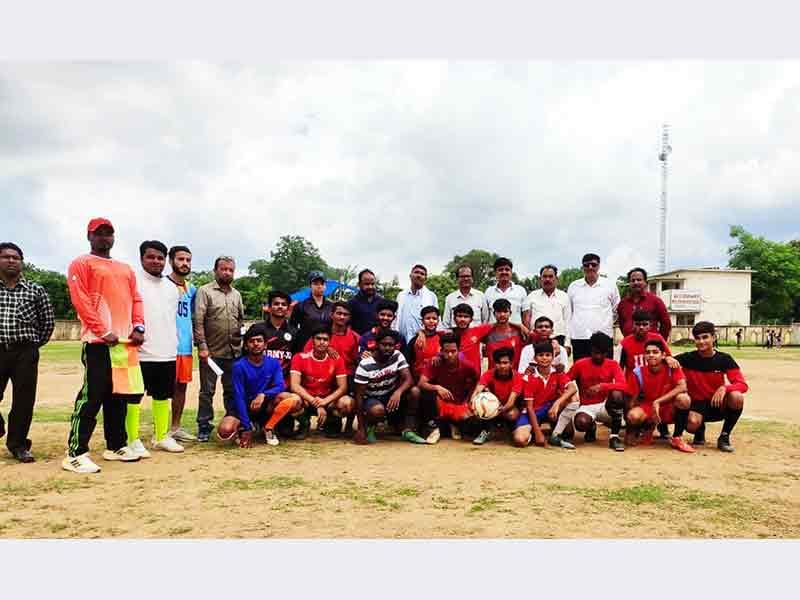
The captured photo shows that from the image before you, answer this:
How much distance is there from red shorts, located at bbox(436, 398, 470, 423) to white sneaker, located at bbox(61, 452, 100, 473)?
3691 mm

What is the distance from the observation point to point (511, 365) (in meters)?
6.99

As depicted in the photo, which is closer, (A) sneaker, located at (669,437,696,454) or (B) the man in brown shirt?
(A) sneaker, located at (669,437,696,454)

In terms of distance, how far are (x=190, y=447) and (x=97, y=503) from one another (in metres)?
2.07

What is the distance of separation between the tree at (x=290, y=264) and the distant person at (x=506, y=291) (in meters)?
70.9

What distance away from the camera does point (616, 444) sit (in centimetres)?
657

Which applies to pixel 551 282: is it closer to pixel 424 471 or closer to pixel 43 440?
pixel 424 471

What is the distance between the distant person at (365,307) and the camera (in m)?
7.69

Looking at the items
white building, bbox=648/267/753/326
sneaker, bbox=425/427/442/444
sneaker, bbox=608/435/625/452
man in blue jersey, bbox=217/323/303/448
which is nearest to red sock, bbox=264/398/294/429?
man in blue jersey, bbox=217/323/303/448

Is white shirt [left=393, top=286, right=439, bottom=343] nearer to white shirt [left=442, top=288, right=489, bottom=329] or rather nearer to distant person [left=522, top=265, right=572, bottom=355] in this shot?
white shirt [left=442, top=288, right=489, bottom=329]

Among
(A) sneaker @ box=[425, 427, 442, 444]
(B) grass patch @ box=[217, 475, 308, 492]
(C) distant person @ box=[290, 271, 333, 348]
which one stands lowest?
(B) grass patch @ box=[217, 475, 308, 492]

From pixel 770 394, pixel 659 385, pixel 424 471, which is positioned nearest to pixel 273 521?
pixel 424 471

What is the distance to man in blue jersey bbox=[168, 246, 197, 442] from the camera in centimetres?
674

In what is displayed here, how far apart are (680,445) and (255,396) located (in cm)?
482

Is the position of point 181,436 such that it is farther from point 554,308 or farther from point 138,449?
point 554,308
